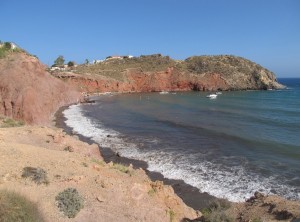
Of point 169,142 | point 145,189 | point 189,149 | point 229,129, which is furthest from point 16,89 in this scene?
point 145,189

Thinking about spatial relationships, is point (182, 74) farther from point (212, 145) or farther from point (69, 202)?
point (69, 202)

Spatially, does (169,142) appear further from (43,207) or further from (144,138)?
(43,207)

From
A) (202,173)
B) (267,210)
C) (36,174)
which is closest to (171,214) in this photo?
(267,210)

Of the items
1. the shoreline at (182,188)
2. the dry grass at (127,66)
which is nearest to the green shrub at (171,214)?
the shoreline at (182,188)

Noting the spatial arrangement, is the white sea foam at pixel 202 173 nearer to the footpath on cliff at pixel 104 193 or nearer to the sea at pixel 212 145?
the sea at pixel 212 145

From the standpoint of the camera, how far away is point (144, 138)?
2970cm

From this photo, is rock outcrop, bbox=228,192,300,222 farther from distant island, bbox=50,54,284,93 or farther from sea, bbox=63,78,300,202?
distant island, bbox=50,54,284,93

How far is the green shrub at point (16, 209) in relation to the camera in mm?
8125

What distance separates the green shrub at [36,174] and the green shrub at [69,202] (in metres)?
0.89

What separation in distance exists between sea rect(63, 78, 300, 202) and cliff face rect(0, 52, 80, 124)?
3.76 m

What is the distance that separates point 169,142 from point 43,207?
19.1 meters

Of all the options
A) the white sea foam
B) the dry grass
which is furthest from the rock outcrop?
the dry grass

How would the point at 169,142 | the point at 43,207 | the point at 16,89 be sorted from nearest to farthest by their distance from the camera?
the point at 43,207, the point at 169,142, the point at 16,89

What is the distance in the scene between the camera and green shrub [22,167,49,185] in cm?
1061
